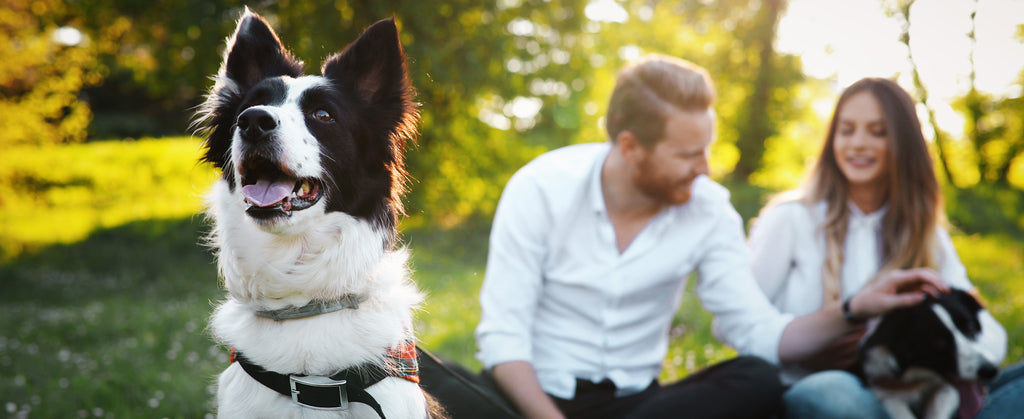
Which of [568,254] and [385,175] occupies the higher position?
[385,175]

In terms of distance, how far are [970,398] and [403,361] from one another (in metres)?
2.07

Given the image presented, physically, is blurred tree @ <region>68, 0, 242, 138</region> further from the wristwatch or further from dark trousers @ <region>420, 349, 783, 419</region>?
the wristwatch

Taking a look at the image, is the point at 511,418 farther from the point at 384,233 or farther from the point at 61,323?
the point at 61,323

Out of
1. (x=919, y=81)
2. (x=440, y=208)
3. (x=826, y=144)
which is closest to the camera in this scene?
(x=826, y=144)

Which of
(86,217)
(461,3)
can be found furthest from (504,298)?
(86,217)

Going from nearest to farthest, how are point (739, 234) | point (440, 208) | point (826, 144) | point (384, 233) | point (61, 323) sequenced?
point (384, 233), point (739, 234), point (826, 144), point (61, 323), point (440, 208)

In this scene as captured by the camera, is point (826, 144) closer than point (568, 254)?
No

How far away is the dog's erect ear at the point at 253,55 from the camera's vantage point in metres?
1.80

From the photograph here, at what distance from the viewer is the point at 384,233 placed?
184 centimetres

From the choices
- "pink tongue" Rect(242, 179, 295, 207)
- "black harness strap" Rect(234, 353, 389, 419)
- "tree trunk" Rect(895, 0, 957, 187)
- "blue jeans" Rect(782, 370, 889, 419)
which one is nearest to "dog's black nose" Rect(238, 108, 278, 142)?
"pink tongue" Rect(242, 179, 295, 207)

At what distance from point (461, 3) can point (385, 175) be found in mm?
8007

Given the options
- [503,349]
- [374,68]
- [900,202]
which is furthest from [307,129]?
[900,202]

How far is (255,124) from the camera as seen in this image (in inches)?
60.1

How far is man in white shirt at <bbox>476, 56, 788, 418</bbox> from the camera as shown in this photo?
8.10ft
